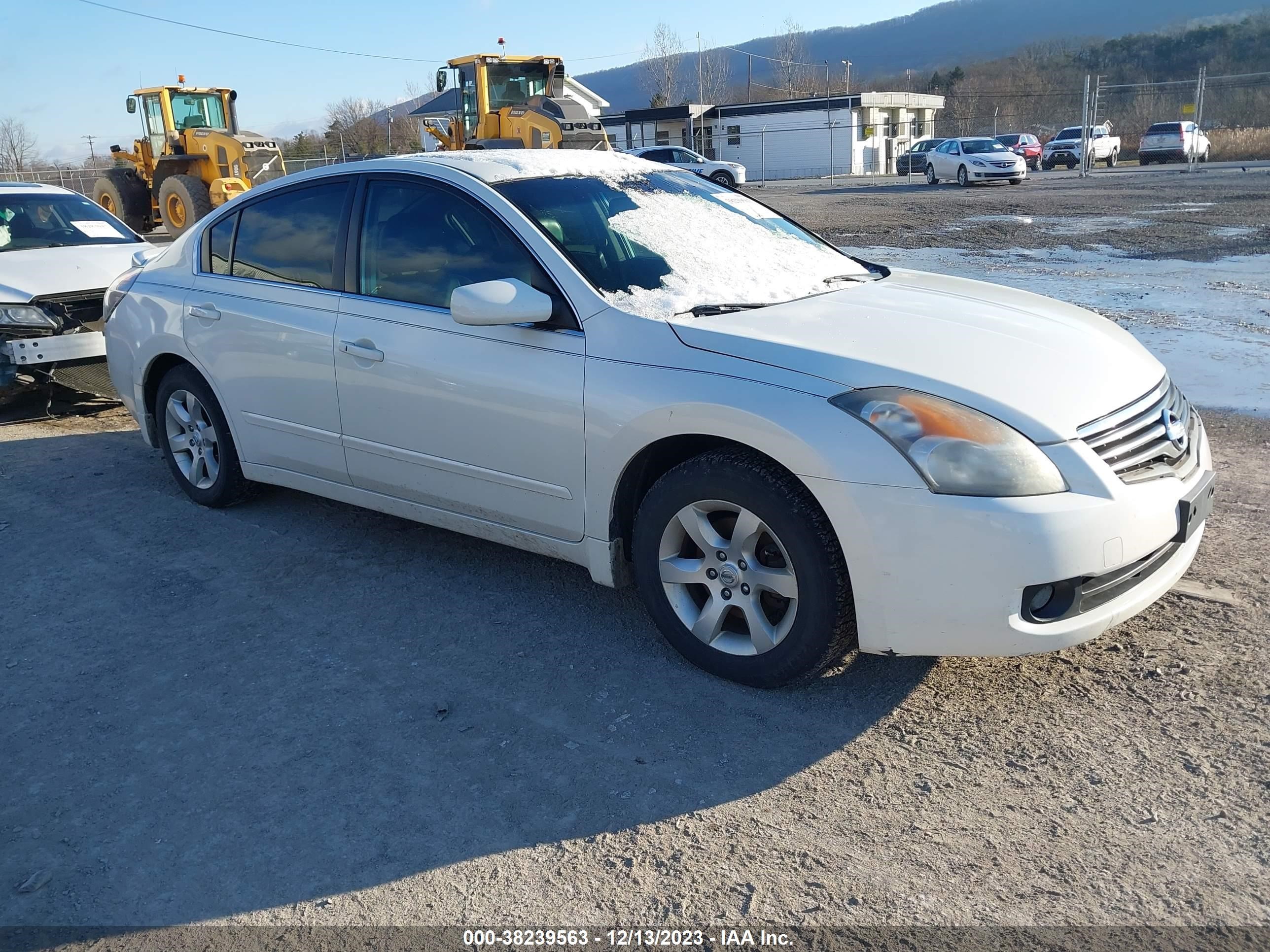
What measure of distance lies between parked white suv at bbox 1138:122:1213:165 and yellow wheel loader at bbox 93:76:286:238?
108 feet

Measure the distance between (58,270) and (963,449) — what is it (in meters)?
7.35

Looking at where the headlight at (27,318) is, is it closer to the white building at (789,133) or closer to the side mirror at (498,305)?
the side mirror at (498,305)

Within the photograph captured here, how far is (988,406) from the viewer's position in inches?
121

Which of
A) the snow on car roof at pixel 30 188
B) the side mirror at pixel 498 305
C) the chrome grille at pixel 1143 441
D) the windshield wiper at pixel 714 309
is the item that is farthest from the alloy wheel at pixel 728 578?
the snow on car roof at pixel 30 188

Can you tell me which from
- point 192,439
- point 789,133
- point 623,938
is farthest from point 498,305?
point 789,133

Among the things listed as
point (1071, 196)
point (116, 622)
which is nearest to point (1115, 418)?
point (116, 622)

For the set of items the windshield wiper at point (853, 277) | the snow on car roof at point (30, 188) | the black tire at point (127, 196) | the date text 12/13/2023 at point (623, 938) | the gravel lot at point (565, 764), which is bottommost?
the date text 12/13/2023 at point (623, 938)

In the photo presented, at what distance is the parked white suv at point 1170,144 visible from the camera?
129ft

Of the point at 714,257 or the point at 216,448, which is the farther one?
the point at 216,448

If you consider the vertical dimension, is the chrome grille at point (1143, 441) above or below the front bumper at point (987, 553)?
above

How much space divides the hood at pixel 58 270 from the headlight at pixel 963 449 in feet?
20.4

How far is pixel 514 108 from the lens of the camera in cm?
2195

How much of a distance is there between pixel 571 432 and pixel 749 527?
739 mm

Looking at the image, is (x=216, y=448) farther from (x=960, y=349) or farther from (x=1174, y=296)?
(x=1174, y=296)
